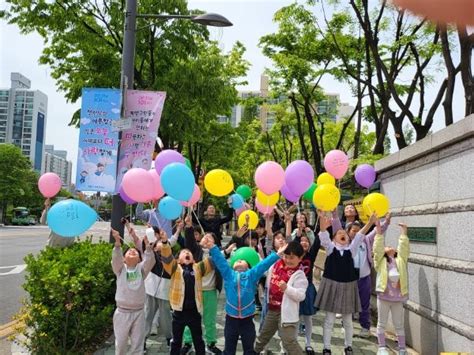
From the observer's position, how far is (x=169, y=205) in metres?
6.29

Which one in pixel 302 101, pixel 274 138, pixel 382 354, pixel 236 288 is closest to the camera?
pixel 236 288

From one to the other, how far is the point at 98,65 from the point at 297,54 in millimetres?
7252

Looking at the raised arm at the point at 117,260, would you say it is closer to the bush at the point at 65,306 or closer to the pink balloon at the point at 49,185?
the bush at the point at 65,306

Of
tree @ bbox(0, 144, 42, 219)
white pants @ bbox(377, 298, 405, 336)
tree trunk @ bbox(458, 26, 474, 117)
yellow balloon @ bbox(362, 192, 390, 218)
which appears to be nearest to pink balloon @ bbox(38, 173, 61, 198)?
yellow balloon @ bbox(362, 192, 390, 218)

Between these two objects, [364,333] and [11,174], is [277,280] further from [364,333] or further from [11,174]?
[11,174]

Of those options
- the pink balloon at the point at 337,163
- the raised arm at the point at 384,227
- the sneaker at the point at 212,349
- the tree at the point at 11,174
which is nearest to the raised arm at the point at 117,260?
the sneaker at the point at 212,349

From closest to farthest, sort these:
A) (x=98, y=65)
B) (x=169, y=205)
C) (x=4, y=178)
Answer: (x=169, y=205)
(x=98, y=65)
(x=4, y=178)

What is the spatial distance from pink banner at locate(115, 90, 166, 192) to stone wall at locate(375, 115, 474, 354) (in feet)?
12.1

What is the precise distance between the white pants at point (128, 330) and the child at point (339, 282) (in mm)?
2283

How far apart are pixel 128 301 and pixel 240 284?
1153 mm

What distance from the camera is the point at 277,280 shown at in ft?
17.1

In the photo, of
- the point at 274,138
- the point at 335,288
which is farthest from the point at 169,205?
the point at 274,138

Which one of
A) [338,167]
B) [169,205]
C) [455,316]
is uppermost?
[338,167]

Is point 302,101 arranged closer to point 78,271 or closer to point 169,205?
point 169,205
